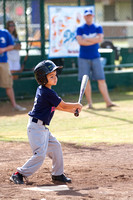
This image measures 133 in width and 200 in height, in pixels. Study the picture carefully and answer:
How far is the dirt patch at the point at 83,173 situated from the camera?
13.3 ft

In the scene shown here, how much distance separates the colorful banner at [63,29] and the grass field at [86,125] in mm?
1539

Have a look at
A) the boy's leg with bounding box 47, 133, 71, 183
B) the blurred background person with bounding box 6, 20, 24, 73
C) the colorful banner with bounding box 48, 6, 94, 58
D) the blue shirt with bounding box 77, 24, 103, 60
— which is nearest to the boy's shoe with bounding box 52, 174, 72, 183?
the boy's leg with bounding box 47, 133, 71, 183

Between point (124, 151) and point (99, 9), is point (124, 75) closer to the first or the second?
point (124, 151)

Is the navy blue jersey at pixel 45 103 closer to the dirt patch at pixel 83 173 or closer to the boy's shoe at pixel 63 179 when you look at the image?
the boy's shoe at pixel 63 179

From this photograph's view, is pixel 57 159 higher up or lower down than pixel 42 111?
lower down

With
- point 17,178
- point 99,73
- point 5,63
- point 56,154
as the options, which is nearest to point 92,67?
point 99,73

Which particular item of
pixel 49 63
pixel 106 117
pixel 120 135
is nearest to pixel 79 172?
pixel 49 63

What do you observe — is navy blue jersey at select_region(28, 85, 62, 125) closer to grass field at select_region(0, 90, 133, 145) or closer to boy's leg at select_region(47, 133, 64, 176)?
boy's leg at select_region(47, 133, 64, 176)

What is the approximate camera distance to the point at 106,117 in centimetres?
841

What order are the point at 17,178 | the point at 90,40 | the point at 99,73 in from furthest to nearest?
the point at 99,73 → the point at 90,40 → the point at 17,178

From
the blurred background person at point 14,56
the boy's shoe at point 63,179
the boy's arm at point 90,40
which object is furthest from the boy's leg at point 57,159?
the blurred background person at point 14,56

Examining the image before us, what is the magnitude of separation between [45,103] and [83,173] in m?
1.06

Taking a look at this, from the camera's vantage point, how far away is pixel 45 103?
14.6 feet

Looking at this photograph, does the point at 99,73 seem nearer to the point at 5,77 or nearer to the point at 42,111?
the point at 5,77
